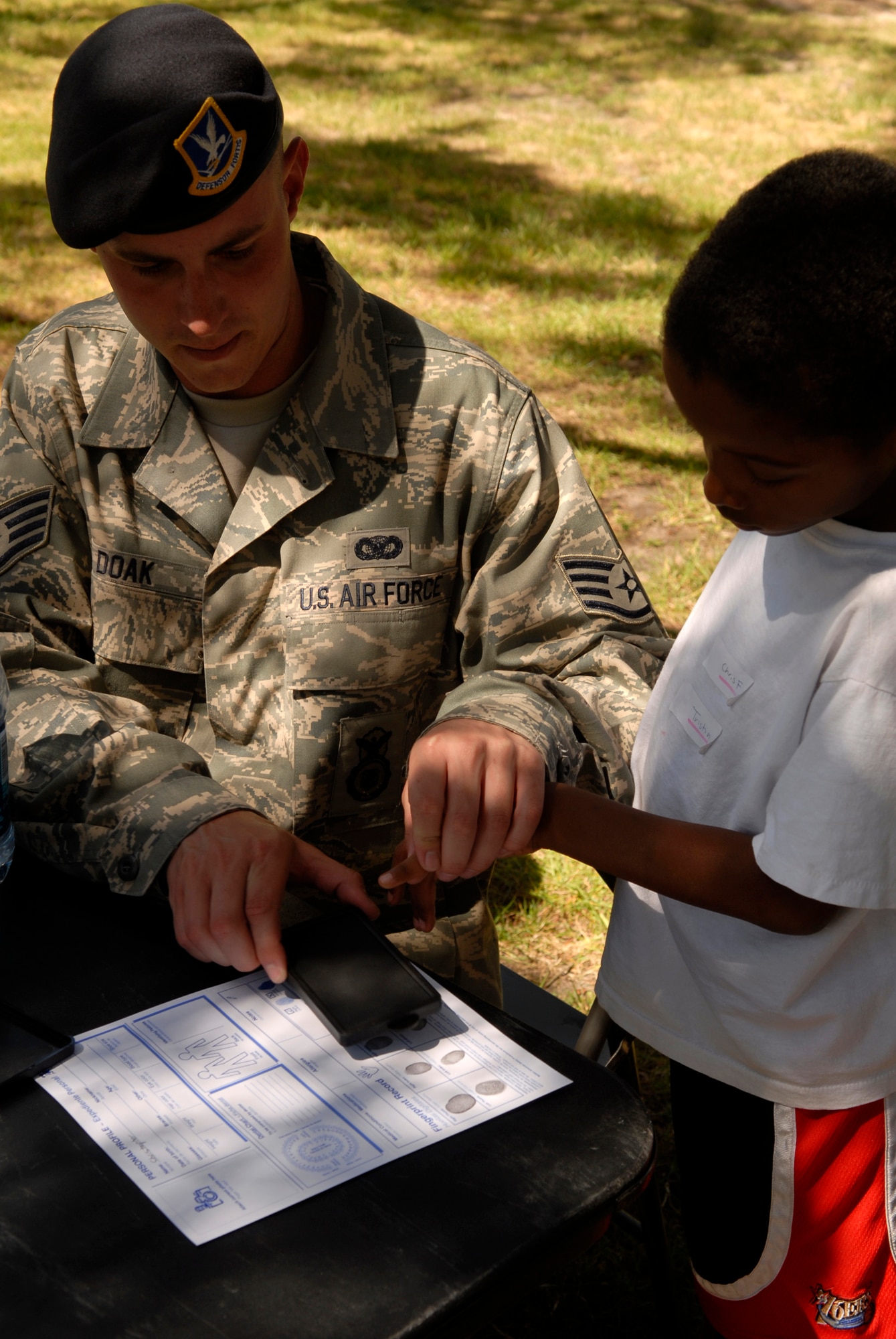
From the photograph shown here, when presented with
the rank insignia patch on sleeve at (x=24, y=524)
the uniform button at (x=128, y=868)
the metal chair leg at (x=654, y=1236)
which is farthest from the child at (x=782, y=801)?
the rank insignia patch on sleeve at (x=24, y=524)

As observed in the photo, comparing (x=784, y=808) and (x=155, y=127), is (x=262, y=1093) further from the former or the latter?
(x=155, y=127)

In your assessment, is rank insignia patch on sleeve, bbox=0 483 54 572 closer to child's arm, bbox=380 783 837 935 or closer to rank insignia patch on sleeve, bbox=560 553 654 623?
rank insignia patch on sleeve, bbox=560 553 654 623

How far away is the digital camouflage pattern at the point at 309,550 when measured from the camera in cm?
165

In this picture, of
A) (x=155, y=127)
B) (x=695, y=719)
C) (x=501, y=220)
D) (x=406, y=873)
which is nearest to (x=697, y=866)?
(x=695, y=719)

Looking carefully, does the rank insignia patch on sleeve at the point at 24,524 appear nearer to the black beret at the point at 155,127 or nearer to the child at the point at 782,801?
the black beret at the point at 155,127

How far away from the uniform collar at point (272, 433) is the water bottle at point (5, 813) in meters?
0.41

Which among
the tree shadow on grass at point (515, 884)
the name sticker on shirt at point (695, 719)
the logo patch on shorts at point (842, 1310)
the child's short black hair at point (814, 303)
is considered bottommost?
the tree shadow on grass at point (515, 884)

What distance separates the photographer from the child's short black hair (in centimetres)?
104

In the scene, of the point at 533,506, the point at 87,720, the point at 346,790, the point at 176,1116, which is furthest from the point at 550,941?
the point at 176,1116

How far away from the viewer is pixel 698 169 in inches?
271

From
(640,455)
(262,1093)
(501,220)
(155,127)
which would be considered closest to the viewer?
(262,1093)

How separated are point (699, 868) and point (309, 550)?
2.39 feet

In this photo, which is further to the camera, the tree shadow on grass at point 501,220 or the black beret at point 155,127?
the tree shadow on grass at point 501,220

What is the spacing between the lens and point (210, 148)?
54.5 inches
